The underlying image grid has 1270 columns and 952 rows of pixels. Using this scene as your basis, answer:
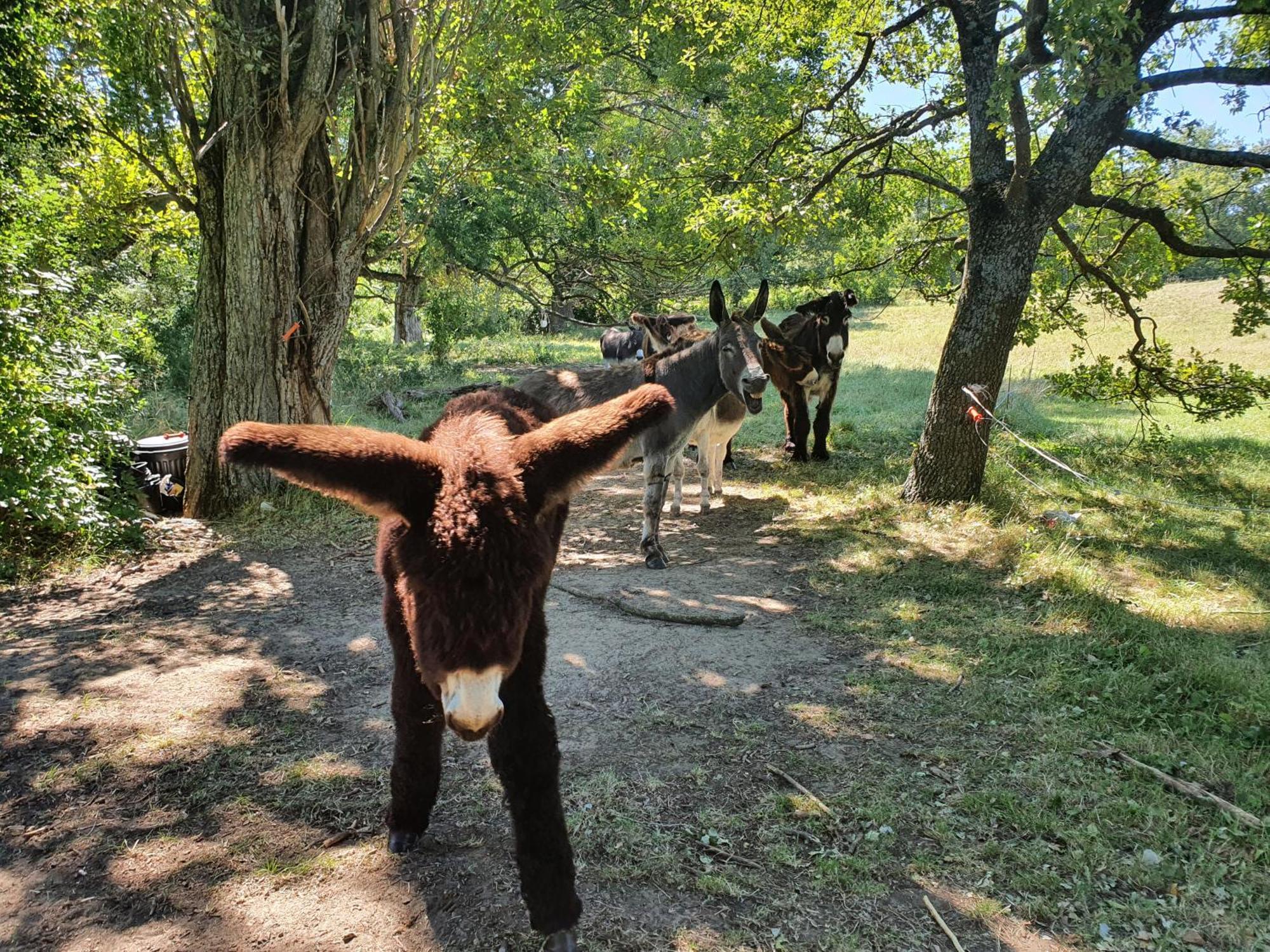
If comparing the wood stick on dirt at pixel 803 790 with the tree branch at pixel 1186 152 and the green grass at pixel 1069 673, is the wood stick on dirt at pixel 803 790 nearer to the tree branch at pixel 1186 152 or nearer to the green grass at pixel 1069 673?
the green grass at pixel 1069 673

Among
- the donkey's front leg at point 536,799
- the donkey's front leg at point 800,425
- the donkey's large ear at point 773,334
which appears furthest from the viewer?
the donkey's front leg at point 800,425

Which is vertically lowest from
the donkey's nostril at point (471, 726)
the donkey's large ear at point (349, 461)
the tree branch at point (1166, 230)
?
the donkey's nostril at point (471, 726)

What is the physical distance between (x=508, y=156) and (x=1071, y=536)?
8799 millimetres

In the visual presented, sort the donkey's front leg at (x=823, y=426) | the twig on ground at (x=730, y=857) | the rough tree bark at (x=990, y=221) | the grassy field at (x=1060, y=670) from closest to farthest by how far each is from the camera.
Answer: the grassy field at (x=1060, y=670)
the twig on ground at (x=730, y=857)
the rough tree bark at (x=990, y=221)
the donkey's front leg at (x=823, y=426)

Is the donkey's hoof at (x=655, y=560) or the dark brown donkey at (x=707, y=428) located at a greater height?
the dark brown donkey at (x=707, y=428)

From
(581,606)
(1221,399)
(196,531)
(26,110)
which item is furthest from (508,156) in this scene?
(1221,399)

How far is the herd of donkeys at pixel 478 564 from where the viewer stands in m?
2.02

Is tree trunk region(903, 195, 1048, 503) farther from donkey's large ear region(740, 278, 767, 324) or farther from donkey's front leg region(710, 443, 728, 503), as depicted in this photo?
donkey's front leg region(710, 443, 728, 503)

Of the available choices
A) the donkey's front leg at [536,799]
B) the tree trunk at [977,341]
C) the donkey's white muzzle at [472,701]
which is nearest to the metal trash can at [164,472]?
the donkey's front leg at [536,799]

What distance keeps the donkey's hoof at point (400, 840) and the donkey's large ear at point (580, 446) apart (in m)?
1.93

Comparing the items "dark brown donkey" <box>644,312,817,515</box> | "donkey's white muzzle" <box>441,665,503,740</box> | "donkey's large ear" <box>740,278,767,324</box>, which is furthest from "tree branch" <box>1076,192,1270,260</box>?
"donkey's white muzzle" <box>441,665,503,740</box>

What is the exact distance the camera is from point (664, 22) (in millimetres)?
12781

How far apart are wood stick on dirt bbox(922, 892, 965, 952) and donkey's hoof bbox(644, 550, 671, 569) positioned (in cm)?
450

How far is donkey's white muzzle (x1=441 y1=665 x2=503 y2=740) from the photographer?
77.1 inches
